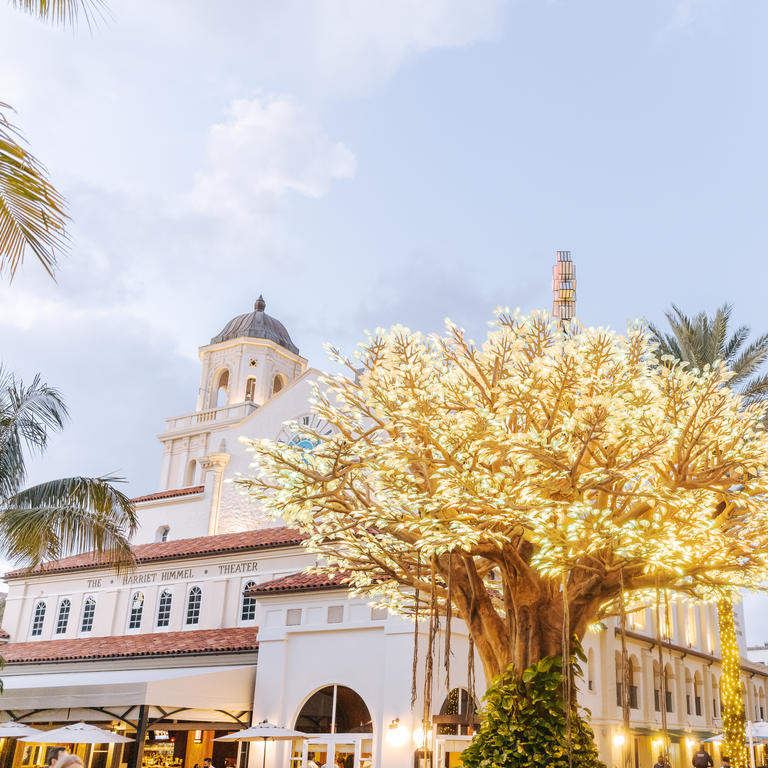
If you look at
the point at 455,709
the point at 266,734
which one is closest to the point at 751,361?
the point at 455,709

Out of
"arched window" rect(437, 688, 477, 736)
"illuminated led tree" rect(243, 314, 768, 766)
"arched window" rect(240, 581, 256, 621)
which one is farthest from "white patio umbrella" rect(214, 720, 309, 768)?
"illuminated led tree" rect(243, 314, 768, 766)

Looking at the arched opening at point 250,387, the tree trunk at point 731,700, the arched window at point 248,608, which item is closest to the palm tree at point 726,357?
the tree trunk at point 731,700

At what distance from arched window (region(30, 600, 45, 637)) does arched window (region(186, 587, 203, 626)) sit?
25.1 feet

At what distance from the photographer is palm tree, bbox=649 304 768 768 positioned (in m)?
21.9

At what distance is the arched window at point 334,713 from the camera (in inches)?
893

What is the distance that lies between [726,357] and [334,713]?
15.2 m

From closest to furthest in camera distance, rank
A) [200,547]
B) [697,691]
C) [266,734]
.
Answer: [266,734]
[200,547]
[697,691]

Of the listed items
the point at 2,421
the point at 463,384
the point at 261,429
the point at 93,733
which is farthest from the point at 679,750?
the point at 2,421

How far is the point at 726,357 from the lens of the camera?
2433 centimetres

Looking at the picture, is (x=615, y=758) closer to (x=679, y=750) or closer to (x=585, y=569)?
(x=679, y=750)

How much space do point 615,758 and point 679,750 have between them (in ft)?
29.3

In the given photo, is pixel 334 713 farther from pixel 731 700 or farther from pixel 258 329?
pixel 258 329

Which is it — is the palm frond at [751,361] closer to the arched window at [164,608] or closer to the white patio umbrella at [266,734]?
the white patio umbrella at [266,734]

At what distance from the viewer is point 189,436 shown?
A: 47.9 meters
